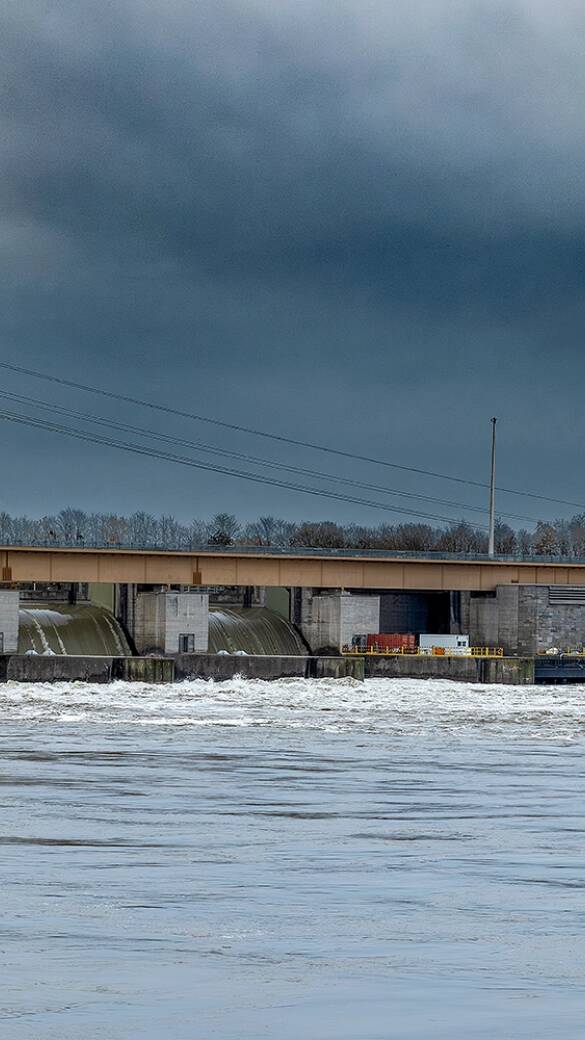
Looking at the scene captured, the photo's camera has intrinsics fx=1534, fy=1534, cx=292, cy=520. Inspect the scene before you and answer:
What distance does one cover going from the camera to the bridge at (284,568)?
318ft

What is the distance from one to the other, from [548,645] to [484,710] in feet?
125

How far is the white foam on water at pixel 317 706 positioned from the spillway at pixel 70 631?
493 inches

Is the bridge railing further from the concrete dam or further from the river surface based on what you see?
the river surface

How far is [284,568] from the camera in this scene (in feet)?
338

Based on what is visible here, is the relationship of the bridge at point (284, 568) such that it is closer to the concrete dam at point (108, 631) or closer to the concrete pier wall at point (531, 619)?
the concrete pier wall at point (531, 619)

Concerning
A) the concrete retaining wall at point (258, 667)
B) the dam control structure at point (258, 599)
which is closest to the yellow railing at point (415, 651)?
the dam control structure at point (258, 599)

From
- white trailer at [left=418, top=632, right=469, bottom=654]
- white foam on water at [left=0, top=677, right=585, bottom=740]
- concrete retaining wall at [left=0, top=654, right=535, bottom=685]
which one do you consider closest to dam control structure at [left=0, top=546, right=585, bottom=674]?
concrete retaining wall at [left=0, top=654, right=535, bottom=685]

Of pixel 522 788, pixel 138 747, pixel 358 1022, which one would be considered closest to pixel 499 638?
pixel 138 747

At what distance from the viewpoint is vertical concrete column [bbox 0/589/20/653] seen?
3639 inches

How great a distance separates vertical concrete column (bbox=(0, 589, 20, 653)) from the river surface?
50.5 meters

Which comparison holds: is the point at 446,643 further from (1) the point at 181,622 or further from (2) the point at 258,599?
(1) the point at 181,622

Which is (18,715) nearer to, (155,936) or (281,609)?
(155,936)

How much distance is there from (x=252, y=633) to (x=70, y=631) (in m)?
13.0

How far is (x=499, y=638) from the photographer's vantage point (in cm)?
10769
